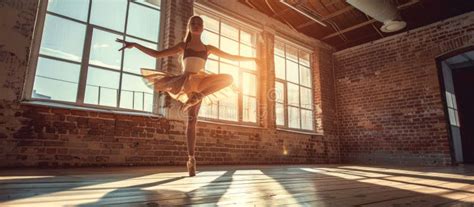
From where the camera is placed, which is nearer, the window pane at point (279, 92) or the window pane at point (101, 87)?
the window pane at point (101, 87)

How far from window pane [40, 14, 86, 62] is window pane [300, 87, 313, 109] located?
4.77m

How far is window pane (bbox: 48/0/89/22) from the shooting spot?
347 cm

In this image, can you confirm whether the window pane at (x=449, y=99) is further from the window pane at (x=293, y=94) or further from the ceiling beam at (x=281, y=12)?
the ceiling beam at (x=281, y=12)

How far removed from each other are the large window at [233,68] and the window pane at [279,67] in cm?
68

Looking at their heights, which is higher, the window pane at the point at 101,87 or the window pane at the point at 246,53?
the window pane at the point at 246,53

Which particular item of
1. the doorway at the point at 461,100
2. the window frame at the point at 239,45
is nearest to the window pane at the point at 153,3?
the window frame at the point at 239,45

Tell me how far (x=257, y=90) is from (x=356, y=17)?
8.68 ft

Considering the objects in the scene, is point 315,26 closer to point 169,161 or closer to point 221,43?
point 221,43

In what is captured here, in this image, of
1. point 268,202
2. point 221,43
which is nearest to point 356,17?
point 221,43

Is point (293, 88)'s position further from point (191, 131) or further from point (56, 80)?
point (56, 80)

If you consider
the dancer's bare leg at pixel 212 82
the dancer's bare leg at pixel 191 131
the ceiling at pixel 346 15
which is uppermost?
the ceiling at pixel 346 15

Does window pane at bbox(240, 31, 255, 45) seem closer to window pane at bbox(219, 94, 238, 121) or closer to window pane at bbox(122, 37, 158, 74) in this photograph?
window pane at bbox(219, 94, 238, 121)

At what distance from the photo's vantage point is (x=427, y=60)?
5742mm

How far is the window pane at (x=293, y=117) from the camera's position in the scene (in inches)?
240
